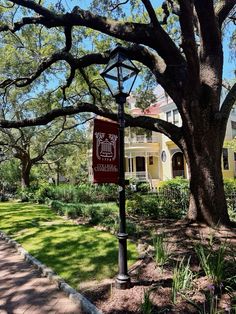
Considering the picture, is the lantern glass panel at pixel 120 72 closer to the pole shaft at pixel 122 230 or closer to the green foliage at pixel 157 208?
the pole shaft at pixel 122 230

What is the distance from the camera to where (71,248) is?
26.6ft

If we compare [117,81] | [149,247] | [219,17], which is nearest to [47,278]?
[149,247]

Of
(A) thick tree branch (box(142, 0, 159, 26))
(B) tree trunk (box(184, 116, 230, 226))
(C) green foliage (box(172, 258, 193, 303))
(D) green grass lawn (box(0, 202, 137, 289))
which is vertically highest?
(A) thick tree branch (box(142, 0, 159, 26))

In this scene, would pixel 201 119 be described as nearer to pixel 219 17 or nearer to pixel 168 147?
pixel 219 17

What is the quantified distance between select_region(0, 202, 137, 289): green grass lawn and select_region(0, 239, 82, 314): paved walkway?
1.20ft

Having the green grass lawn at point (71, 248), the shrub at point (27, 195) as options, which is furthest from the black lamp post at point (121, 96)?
the shrub at point (27, 195)

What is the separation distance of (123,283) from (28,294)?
5.59 ft

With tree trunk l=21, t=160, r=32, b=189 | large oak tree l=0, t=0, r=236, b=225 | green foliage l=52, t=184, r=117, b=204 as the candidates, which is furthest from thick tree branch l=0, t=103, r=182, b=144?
tree trunk l=21, t=160, r=32, b=189

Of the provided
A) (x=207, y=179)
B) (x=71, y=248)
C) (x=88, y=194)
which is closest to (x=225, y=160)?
(x=88, y=194)

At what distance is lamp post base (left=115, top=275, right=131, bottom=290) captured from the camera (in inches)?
195

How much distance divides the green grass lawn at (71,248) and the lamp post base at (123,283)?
814mm

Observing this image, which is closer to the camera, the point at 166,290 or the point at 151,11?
the point at 166,290

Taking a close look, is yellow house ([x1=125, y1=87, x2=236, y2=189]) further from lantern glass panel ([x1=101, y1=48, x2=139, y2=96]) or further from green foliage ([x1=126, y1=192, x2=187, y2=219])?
lantern glass panel ([x1=101, y1=48, x2=139, y2=96])

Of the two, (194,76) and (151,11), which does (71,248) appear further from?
(151,11)
